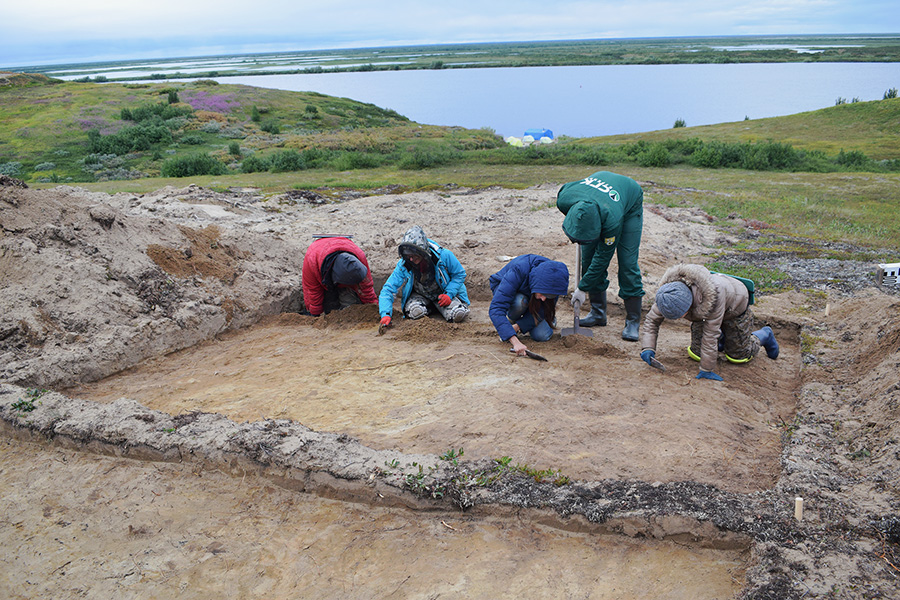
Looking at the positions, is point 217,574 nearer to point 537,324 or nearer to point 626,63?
point 537,324

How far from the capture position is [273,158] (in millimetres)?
18641

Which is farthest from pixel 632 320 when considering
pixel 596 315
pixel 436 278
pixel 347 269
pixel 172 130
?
pixel 172 130

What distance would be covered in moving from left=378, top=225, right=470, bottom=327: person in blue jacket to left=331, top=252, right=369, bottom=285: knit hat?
33cm

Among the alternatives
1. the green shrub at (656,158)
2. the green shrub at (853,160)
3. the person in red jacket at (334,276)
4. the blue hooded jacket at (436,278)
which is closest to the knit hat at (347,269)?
the person in red jacket at (334,276)

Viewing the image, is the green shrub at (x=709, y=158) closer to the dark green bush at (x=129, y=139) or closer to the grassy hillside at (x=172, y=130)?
the grassy hillside at (x=172, y=130)

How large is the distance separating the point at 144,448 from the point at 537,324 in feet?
11.8

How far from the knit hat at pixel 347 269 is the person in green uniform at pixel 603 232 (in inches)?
87.8

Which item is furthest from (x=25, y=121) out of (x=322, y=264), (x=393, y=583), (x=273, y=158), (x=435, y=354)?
(x=393, y=583)

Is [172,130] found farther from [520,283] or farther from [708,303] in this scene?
[708,303]

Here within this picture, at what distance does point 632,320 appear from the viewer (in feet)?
19.6

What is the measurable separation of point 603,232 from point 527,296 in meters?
0.96

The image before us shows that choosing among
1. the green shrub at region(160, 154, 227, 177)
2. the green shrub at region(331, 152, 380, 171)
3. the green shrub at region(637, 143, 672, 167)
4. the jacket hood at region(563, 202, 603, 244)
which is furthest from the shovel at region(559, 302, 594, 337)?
the green shrub at region(160, 154, 227, 177)

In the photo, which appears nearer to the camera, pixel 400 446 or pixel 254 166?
pixel 400 446

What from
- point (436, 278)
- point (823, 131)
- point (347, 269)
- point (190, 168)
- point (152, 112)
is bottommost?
point (436, 278)
